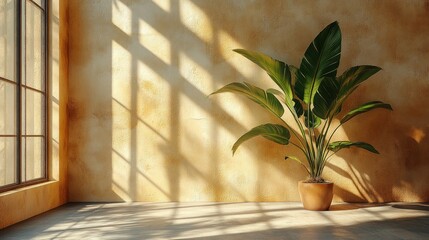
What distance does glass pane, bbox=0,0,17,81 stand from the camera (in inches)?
158

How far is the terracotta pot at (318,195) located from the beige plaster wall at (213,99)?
0.59 meters

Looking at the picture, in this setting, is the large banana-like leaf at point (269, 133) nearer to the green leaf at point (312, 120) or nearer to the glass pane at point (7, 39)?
the green leaf at point (312, 120)

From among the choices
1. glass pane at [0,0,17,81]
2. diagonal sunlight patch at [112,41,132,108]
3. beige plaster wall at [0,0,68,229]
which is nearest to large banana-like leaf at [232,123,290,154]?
diagonal sunlight patch at [112,41,132,108]

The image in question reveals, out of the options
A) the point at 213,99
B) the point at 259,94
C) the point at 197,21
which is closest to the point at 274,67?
the point at 259,94

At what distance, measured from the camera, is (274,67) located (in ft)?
15.2

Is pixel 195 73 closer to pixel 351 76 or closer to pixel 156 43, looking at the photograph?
pixel 156 43

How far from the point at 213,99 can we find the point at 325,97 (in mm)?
1230

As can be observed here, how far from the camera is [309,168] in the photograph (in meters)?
5.12

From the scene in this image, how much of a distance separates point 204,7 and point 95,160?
6.35 ft

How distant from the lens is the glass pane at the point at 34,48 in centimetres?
456

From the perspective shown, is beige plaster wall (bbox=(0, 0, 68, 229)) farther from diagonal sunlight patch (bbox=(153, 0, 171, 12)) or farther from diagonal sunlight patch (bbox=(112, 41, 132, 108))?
diagonal sunlight patch (bbox=(153, 0, 171, 12))

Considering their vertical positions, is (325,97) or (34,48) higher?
(34,48)

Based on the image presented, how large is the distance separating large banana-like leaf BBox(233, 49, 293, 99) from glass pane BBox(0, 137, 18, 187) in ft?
6.85

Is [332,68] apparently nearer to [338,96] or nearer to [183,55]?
[338,96]
